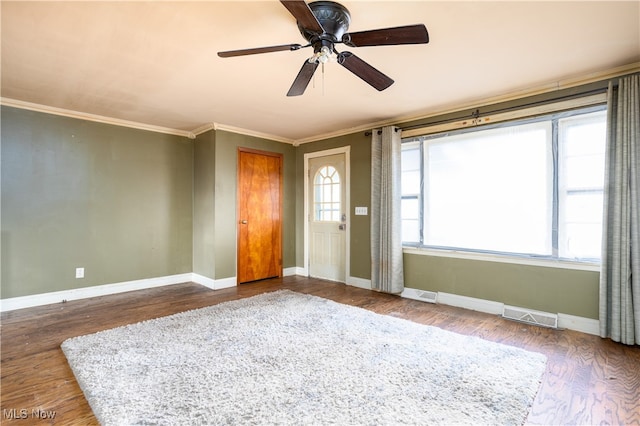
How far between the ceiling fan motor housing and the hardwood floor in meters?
2.60

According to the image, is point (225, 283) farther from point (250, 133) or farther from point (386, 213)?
point (386, 213)

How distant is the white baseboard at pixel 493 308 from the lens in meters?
3.08

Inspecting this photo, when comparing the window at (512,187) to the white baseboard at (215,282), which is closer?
the window at (512,187)

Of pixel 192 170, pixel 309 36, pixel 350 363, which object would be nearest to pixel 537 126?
pixel 309 36

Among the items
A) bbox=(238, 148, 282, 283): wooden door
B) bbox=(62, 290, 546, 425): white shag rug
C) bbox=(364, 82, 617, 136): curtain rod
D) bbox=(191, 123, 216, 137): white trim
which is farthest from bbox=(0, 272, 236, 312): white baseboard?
bbox=(364, 82, 617, 136): curtain rod

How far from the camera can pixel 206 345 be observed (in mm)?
2723

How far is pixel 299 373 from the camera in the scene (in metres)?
2.27

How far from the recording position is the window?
3.14 metres

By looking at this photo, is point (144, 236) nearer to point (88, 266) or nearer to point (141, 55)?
point (88, 266)

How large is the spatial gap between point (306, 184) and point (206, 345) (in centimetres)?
355

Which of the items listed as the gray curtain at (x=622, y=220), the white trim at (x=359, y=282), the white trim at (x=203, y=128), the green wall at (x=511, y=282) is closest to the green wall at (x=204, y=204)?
the white trim at (x=203, y=128)

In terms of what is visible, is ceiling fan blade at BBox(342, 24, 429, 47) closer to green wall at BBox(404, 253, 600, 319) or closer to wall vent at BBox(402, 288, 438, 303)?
green wall at BBox(404, 253, 600, 319)

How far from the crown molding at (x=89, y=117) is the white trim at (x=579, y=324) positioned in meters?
5.59

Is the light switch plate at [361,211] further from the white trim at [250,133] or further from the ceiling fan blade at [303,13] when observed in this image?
the ceiling fan blade at [303,13]
